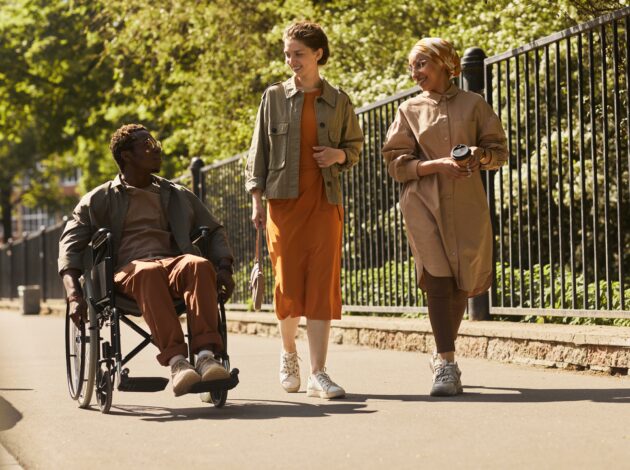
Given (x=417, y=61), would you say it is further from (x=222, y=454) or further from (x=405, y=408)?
(x=222, y=454)

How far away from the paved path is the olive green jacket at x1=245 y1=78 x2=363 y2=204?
3.72ft

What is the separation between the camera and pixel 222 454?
472cm

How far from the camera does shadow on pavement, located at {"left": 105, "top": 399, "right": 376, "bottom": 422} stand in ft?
19.2

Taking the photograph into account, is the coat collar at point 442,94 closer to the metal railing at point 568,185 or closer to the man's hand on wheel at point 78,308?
the metal railing at point 568,185

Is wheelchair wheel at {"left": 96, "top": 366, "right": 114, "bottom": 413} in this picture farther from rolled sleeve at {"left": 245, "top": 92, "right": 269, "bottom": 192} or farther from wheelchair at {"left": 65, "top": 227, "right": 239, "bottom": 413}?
rolled sleeve at {"left": 245, "top": 92, "right": 269, "bottom": 192}

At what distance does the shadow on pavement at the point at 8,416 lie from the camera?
19.0 ft

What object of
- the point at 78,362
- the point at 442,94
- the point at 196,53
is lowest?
the point at 78,362

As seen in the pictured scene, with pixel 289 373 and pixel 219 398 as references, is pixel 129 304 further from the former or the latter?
pixel 289 373

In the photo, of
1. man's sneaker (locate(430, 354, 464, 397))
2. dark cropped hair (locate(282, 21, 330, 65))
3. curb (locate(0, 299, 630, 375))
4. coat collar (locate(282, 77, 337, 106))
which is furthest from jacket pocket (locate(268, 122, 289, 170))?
curb (locate(0, 299, 630, 375))

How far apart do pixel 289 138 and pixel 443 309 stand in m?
1.21

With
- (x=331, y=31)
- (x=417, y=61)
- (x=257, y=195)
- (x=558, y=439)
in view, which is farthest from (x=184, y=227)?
(x=331, y=31)

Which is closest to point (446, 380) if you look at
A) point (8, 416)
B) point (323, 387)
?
point (323, 387)

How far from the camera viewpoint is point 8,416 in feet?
20.1

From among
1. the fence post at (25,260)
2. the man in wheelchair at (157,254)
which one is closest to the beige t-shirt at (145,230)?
the man in wheelchair at (157,254)
